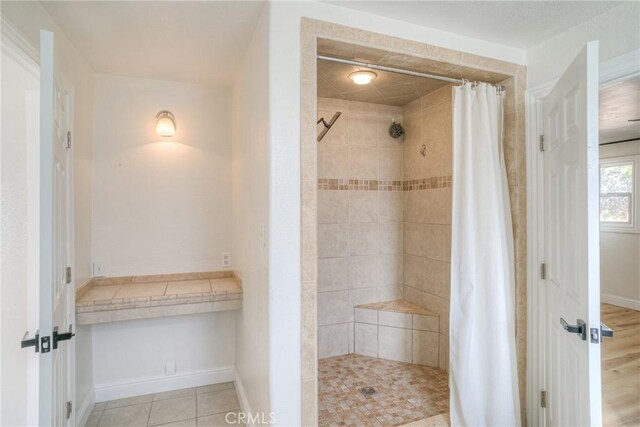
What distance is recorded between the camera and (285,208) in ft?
5.07

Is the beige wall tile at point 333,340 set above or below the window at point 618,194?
below

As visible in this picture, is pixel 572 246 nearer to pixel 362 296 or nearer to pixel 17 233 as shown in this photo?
pixel 362 296

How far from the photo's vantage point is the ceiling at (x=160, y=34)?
5.46 feet

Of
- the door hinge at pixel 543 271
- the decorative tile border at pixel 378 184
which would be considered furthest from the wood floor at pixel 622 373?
the decorative tile border at pixel 378 184

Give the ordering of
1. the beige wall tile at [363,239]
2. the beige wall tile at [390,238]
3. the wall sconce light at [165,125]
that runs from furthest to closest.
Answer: the beige wall tile at [390,238]
the beige wall tile at [363,239]
the wall sconce light at [165,125]

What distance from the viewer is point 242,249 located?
7.72ft

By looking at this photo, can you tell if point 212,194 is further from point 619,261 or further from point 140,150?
point 619,261

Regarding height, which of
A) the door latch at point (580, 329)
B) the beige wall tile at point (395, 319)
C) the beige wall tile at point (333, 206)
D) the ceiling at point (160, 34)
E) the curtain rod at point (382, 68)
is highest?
the ceiling at point (160, 34)

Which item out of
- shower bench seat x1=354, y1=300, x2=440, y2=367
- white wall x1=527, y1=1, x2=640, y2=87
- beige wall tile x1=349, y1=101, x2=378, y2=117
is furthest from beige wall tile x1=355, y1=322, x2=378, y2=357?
white wall x1=527, y1=1, x2=640, y2=87

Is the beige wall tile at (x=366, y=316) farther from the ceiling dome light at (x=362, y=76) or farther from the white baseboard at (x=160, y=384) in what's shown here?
the ceiling dome light at (x=362, y=76)

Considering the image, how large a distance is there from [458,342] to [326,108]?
220 centimetres

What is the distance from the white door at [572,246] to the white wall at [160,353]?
7.33 ft

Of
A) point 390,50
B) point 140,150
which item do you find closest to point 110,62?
point 140,150

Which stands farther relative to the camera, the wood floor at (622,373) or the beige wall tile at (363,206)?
the beige wall tile at (363,206)
